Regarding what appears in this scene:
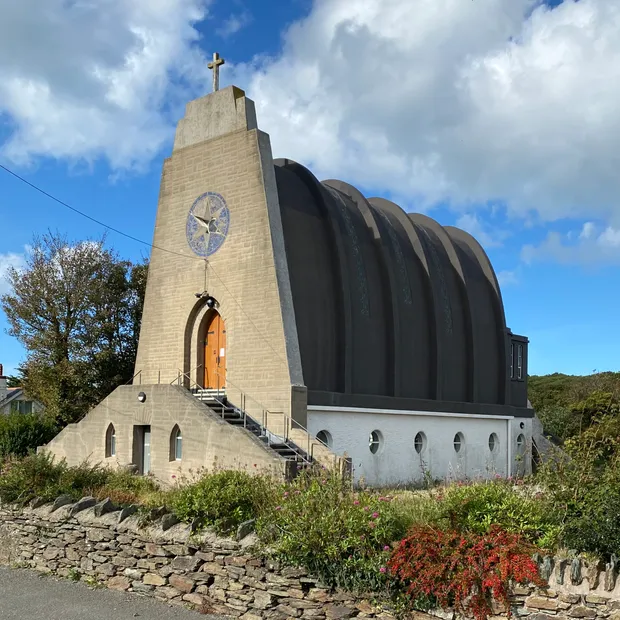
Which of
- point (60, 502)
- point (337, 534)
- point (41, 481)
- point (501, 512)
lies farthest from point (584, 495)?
point (41, 481)

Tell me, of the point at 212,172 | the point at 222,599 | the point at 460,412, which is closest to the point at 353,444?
the point at 460,412

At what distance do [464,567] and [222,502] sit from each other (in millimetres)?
4258

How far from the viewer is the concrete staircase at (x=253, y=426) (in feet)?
57.2

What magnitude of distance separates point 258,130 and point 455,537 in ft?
48.7

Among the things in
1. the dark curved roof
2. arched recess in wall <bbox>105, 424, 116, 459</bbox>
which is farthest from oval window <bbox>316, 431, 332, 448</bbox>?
arched recess in wall <bbox>105, 424, 116, 459</bbox>

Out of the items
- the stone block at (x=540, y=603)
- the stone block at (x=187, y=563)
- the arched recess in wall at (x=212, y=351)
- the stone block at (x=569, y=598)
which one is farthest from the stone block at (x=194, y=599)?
the arched recess in wall at (x=212, y=351)

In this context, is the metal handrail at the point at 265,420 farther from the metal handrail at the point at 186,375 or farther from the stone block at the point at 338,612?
the stone block at the point at 338,612

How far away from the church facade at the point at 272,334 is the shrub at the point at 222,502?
4253mm

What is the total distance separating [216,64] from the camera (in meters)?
22.9

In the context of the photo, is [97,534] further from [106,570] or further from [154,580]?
[154,580]

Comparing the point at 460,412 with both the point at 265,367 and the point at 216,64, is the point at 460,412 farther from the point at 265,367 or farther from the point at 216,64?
the point at 216,64

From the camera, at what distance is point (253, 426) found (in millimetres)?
19438

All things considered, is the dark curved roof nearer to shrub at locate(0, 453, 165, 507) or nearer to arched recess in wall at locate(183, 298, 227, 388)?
arched recess in wall at locate(183, 298, 227, 388)

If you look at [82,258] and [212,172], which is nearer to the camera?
[212,172]
